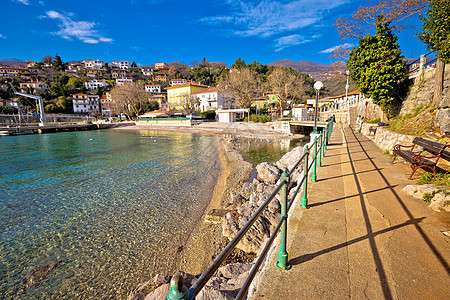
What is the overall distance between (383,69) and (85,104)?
318 ft

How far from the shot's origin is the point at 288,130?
108ft

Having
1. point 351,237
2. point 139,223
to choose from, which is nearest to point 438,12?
point 351,237

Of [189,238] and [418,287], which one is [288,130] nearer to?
[189,238]

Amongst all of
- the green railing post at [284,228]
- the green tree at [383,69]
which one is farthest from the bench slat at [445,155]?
the green tree at [383,69]

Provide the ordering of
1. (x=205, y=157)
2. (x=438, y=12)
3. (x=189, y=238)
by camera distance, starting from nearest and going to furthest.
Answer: (x=189, y=238) → (x=438, y=12) → (x=205, y=157)

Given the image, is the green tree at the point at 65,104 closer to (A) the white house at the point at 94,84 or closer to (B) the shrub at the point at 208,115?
(A) the white house at the point at 94,84

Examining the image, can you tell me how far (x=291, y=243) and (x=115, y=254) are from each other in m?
5.08

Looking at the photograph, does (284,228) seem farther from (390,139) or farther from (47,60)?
(47,60)

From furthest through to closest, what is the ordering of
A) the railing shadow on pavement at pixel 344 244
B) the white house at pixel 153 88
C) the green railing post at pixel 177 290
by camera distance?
the white house at pixel 153 88 → the railing shadow on pavement at pixel 344 244 → the green railing post at pixel 177 290

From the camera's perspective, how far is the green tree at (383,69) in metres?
14.9

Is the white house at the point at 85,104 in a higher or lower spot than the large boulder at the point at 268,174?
higher

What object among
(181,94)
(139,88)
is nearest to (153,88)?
(139,88)

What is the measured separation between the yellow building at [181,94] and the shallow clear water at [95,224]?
5150cm

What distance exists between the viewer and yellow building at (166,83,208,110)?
6475cm
